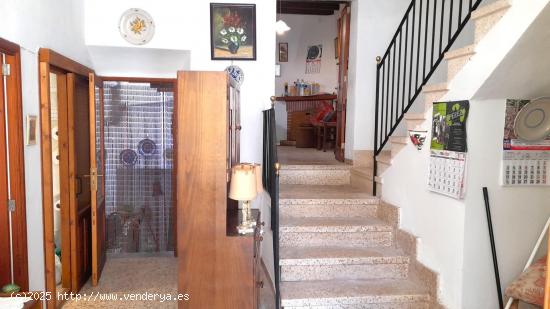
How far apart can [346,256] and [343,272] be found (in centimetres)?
13

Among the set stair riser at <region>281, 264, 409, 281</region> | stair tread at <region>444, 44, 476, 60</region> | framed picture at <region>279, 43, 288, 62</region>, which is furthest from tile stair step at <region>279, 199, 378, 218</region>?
framed picture at <region>279, 43, 288, 62</region>

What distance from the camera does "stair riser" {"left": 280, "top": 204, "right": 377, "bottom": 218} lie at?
366 centimetres

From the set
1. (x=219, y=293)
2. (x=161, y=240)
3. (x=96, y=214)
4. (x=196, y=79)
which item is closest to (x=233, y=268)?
(x=219, y=293)

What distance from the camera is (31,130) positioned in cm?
264

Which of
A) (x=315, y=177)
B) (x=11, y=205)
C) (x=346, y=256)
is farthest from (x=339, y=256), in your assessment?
(x=11, y=205)

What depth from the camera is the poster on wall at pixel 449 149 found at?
8.10 feet

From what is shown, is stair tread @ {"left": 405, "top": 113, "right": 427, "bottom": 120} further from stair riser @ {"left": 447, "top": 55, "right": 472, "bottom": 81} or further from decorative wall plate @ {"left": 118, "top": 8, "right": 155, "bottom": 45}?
decorative wall plate @ {"left": 118, "top": 8, "right": 155, "bottom": 45}

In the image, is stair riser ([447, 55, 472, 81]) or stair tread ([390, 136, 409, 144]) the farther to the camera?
stair tread ([390, 136, 409, 144])

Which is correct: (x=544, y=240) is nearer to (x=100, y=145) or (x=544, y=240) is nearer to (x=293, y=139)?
(x=100, y=145)

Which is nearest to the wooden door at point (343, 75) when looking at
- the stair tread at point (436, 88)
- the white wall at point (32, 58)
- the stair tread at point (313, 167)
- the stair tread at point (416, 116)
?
the stair tread at point (313, 167)

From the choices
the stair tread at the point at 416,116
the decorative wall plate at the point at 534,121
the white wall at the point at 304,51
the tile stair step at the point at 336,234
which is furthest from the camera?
the white wall at the point at 304,51

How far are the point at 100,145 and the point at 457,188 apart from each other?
3.36 meters

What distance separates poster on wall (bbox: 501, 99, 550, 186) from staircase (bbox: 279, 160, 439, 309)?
90cm

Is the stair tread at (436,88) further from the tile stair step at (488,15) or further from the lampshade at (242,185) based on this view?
the lampshade at (242,185)
